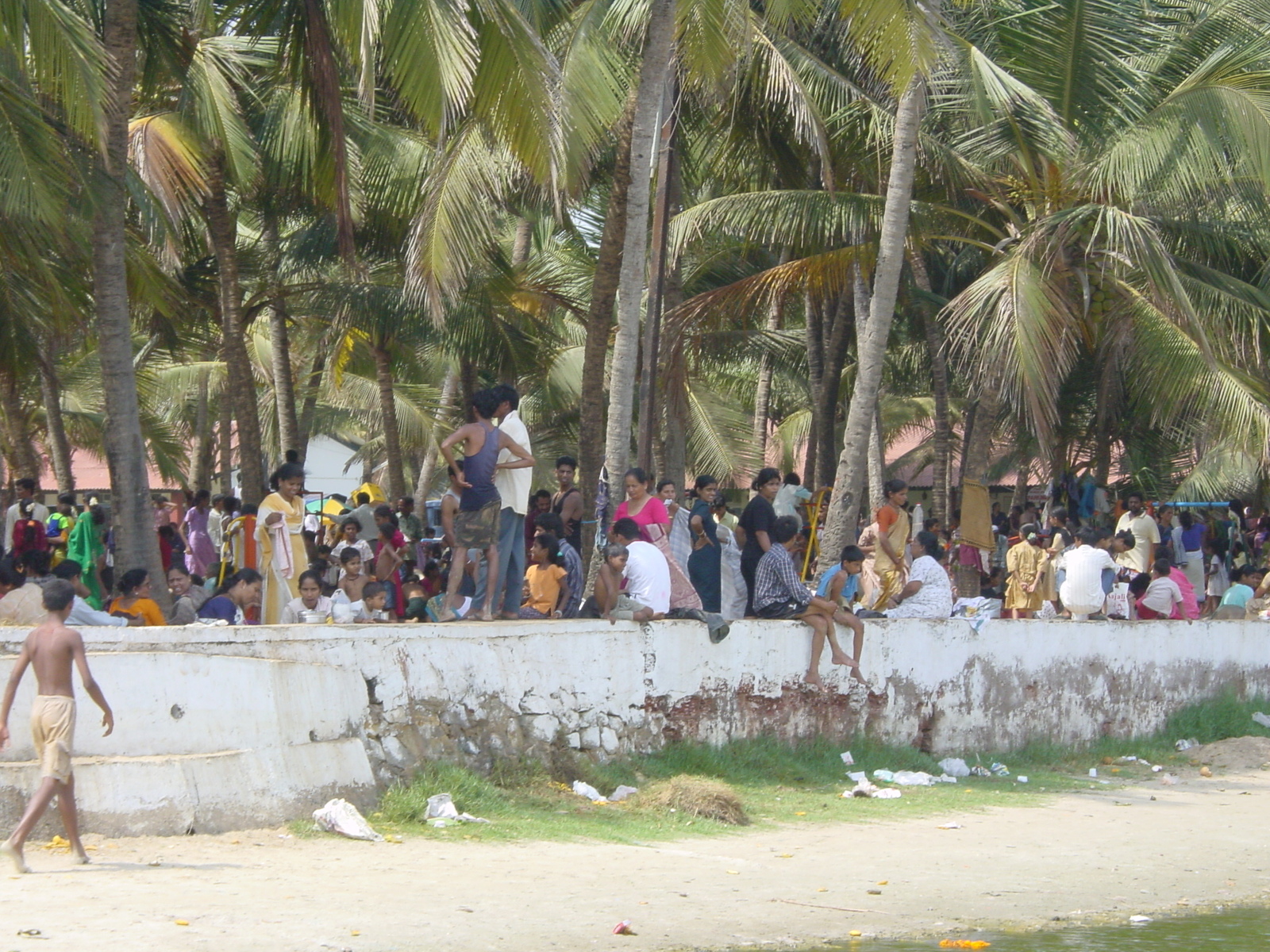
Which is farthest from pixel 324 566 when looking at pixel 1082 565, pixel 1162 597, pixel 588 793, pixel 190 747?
pixel 1162 597

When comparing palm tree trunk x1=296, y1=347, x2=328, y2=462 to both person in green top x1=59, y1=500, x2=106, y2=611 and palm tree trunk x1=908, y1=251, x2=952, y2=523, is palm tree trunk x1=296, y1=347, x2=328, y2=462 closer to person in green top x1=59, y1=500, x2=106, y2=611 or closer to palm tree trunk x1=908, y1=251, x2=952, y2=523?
palm tree trunk x1=908, y1=251, x2=952, y2=523

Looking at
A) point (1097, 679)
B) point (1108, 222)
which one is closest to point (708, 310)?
point (1108, 222)

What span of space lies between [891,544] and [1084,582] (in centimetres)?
219

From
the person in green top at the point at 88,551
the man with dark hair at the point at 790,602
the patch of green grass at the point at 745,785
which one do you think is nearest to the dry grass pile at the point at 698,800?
the patch of green grass at the point at 745,785

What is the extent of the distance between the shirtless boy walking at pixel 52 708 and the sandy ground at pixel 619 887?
217 mm

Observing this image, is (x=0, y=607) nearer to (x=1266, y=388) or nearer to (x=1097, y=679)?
(x=1097, y=679)

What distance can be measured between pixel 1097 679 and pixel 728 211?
6.38 metres

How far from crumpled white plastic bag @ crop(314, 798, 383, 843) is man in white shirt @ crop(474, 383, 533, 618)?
2239 millimetres

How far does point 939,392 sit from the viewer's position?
2048cm

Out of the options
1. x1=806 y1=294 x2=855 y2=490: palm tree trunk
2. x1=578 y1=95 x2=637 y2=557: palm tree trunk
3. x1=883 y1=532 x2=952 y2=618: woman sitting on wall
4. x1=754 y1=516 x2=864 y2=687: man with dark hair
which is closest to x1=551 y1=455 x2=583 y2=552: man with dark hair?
x1=578 y1=95 x2=637 y2=557: palm tree trunk

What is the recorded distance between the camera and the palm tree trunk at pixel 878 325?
13672 millimetres

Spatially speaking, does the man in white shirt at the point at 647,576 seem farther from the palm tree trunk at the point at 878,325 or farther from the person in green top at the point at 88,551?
the person in green top at the point at 88,551

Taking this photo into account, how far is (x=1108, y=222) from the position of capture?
1450 cm

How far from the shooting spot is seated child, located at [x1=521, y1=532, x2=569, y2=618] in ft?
35.2
